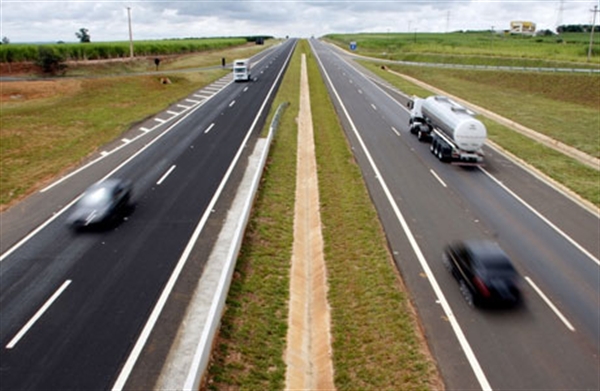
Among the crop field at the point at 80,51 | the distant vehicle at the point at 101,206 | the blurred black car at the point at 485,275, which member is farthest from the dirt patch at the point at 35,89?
the blurred black car at the point at 485,275

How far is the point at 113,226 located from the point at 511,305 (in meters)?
16.0

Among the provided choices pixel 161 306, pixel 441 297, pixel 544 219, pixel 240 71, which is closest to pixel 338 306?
pixel 441 297

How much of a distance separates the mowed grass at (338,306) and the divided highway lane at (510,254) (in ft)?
2.52

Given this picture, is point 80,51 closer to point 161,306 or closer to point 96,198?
point 96,198

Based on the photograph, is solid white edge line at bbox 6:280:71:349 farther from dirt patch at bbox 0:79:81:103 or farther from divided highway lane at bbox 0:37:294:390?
dirt patch at bbox 0:79:81:103

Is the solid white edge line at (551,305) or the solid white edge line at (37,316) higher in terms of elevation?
the solid white edge line at (37,316)

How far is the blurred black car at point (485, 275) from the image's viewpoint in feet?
47.7

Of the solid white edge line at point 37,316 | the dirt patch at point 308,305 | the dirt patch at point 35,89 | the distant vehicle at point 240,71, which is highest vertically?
the distant vehicle at point 240,71

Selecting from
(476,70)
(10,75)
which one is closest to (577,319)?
(10,75)

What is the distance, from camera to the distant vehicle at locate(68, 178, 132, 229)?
63.4 ft

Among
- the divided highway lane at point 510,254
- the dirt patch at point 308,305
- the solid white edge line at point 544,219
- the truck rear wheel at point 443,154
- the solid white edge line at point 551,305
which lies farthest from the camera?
the truck rear wheel at point 443,154

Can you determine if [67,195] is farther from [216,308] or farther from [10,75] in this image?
[10,75]

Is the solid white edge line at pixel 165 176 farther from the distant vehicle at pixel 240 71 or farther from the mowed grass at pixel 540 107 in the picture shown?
the distant vehicle at pixel 240 71

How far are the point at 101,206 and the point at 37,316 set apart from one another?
6.78 m
